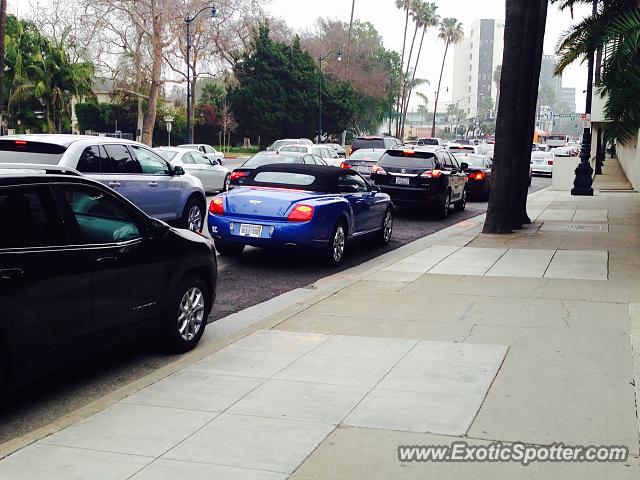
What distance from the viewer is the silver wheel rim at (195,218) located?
1501 centimetres

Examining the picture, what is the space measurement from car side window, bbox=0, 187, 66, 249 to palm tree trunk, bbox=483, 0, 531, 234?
1235cm

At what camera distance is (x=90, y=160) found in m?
12.1

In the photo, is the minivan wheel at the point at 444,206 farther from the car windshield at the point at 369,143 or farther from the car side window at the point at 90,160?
the car windshield at the point at 369,143

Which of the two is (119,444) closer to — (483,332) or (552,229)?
→ (483,332)

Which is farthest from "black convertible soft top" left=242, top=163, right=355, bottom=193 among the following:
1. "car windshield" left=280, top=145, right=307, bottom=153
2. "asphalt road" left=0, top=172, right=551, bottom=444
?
"car windshield" left=280, top=145, right=307, bottom=153

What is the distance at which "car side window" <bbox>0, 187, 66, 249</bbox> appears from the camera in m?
5.42

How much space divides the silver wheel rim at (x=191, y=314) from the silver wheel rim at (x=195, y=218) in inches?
295

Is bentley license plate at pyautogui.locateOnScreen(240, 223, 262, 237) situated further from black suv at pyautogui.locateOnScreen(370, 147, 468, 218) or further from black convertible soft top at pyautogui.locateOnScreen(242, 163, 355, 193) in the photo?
black suv at pyautogui.locateOnScreen(370, 147, 468, 218)

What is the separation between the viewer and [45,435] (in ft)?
16.5

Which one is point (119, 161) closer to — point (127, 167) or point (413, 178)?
point (127, 167)

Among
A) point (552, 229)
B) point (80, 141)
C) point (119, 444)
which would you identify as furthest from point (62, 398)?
point (552, 229)

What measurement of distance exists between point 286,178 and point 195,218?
2.96 m

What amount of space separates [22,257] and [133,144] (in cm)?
808

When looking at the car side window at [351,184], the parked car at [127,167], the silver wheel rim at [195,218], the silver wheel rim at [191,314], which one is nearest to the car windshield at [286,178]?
the car side window at [351,184]
